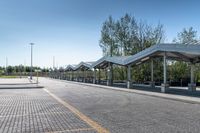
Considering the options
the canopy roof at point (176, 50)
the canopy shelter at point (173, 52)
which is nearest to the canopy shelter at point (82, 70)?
the canopy shelter at point (173, 52)

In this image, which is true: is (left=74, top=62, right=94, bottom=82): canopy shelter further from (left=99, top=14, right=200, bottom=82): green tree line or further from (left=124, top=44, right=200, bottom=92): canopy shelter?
(left=124, top=44, right=200, bottom=92): canopy shelter

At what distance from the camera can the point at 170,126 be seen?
9.49 metres

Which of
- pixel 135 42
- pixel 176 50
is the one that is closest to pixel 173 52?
pixel 176 50

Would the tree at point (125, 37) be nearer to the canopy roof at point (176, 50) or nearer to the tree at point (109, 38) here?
Answer: the tree at point (109, 38)

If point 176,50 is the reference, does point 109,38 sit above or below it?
above

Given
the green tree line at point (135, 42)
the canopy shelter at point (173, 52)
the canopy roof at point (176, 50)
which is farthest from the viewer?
the green tree line at point (135, 42)

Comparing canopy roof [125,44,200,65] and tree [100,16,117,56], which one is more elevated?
tree [100,16,117,56]

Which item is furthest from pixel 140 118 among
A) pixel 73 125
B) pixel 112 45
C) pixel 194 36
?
pixel 112 45

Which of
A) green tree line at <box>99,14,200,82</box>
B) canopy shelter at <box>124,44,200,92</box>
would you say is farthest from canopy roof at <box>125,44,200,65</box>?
green tree line at <box>99,14,200,82</box>

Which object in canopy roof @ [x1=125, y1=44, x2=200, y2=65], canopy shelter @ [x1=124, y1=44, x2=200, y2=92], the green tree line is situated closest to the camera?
canopy roof @ [x1=125, y1=44, x2=200, y2=65]

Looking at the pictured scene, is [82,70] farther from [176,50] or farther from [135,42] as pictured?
[176,50]

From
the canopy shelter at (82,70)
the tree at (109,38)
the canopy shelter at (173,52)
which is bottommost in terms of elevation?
A: the canopy shelter at (82,70)

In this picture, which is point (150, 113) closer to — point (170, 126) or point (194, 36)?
point (170, 126)

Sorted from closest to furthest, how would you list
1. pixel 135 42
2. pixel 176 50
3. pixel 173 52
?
pixel 176 50
pixel 173 52
pixel 135 42
